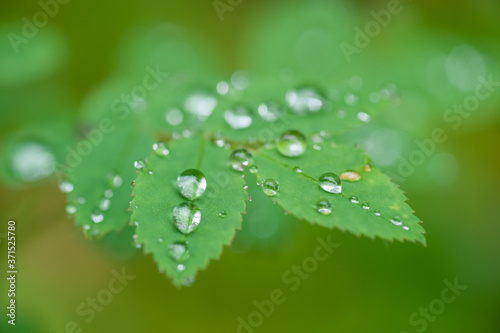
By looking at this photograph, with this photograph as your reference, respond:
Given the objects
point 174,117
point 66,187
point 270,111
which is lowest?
point 66,187

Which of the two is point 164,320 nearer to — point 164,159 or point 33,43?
point 164,159

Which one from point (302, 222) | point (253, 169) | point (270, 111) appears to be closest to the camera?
point (253, 169)

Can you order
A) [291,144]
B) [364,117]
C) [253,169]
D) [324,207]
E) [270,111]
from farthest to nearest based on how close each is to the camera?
[270,111] < [364,117] < [291,144] < [253,169] < [324,207]

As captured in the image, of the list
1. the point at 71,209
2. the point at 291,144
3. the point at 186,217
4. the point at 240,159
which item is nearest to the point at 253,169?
the point at 240,159

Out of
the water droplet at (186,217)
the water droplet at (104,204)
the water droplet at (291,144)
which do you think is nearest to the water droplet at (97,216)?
the water droplet at (104,204)

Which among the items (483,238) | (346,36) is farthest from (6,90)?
(483,238)

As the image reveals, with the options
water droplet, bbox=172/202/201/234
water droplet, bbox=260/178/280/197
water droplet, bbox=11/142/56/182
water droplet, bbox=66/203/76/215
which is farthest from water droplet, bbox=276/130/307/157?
water droplet, bbox=11/142/56/182

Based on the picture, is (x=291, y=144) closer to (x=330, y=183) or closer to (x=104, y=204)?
(x=330, y=183)
